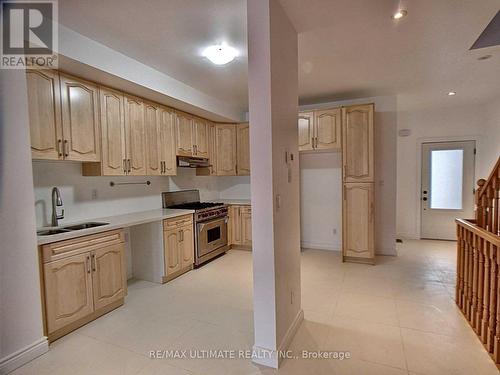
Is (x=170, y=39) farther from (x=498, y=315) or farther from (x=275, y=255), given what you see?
(x=498, y=315)

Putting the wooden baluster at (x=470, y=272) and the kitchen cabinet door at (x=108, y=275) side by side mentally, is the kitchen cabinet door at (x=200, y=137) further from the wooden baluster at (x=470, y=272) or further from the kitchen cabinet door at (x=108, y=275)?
the wooden baluster at (x=470, y=272)

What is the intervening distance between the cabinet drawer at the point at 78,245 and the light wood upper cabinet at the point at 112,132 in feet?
2.41

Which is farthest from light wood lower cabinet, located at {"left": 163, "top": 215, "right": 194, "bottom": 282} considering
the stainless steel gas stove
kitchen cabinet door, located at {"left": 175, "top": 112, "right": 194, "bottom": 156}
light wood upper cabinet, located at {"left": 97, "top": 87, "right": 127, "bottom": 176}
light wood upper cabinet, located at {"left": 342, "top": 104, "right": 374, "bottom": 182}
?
light wood upper cabinet, located at {"left": 342, "top": 104, "right": 374, "bottom": 182}

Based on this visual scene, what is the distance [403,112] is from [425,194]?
1.75 meters

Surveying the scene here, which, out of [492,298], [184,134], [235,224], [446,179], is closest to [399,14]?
[492,298]

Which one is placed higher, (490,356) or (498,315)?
(498,315)

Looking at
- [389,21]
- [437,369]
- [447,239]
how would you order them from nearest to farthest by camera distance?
[437,369], [389,21], [447,239]

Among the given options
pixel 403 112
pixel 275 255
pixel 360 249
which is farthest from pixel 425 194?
pixel 275 255

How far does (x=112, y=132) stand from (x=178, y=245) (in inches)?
66.9

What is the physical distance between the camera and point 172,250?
3668 mm

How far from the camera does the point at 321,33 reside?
248 centimetres

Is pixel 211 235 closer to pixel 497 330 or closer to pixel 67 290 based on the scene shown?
pixel 67 290

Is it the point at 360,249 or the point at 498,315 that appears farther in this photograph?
the point at 360,249

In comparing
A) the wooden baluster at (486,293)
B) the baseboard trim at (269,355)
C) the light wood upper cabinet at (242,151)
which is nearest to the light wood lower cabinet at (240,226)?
the light wood upper cabinet at (242,151)
